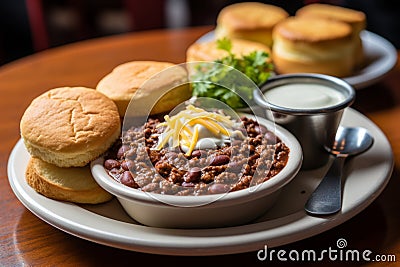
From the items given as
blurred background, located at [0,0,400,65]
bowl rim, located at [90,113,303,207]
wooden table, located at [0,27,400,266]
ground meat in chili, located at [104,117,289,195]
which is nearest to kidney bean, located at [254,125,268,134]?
ground meat in chili, located at [104,117,289,195]

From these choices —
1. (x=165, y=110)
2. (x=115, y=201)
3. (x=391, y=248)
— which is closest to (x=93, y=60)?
(x=165, y=110)

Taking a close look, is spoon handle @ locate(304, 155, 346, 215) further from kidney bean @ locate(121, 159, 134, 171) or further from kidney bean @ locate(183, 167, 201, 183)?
kidney bean @ locate(121, 159, 134, 171)

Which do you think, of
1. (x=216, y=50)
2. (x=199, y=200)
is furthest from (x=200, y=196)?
(x=216, y=50)

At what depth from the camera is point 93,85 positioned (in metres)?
→ 2.30

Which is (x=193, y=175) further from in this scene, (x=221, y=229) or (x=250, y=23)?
(x=250, y=23)

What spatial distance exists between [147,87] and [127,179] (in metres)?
0.46

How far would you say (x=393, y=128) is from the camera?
6.32 feet

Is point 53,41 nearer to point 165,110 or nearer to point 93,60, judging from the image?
point 93,60

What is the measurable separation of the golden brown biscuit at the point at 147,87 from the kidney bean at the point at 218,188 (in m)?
0.44

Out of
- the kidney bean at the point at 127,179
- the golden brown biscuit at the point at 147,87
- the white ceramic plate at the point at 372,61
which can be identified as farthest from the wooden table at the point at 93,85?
the golden brown biscuit at the point at 147,87

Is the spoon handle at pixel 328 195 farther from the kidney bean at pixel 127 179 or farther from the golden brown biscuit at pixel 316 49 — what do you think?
the golden brown biscuit at pixel 316 49

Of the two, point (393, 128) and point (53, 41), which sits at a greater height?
point (393, 128)

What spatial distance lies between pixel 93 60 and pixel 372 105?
1.27 meters

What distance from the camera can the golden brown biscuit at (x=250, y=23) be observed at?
243 cm
